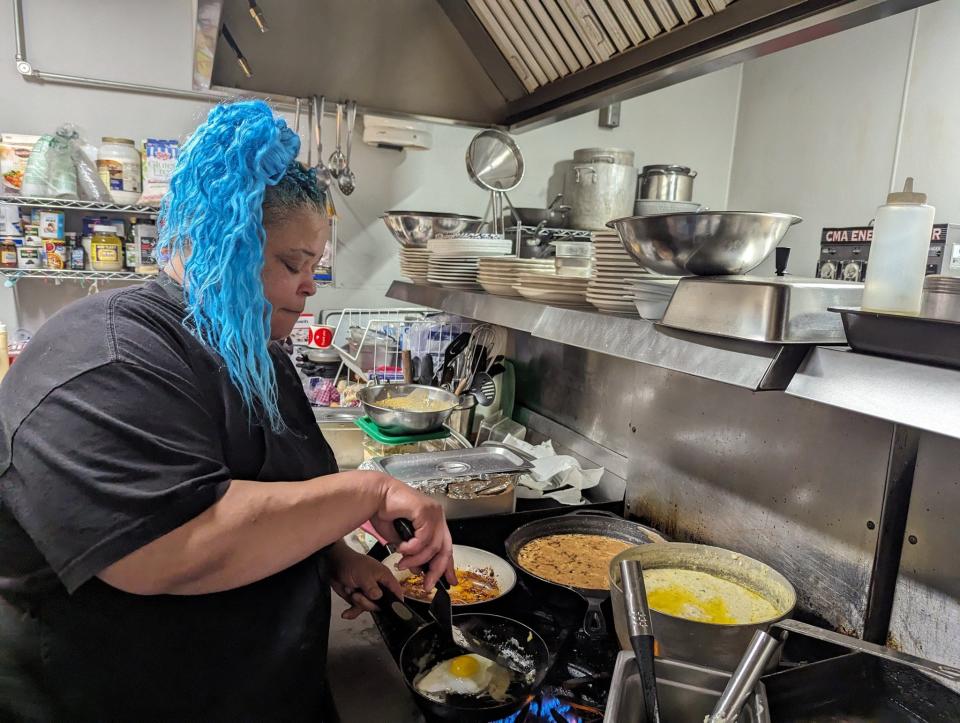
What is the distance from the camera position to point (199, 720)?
0.90m

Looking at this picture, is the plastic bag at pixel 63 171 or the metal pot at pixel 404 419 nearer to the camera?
the metal pot at pixel 404 419

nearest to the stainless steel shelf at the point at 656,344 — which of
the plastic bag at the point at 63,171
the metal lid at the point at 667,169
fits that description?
the plastic bag at the point at 63,171

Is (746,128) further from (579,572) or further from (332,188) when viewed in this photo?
(579,572)

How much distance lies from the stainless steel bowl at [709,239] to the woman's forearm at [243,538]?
61cm

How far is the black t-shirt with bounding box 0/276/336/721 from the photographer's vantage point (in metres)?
0.72

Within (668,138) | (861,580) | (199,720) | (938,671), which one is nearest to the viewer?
(938,671)

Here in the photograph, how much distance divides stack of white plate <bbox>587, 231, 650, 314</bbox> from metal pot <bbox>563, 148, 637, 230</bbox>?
2209 mm

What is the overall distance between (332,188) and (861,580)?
9.57ft

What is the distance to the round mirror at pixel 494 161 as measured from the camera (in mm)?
2451

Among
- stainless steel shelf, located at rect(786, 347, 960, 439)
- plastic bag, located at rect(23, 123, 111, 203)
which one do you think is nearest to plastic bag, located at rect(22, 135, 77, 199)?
plastic bag, located at rect(23, 123, 111, 203)

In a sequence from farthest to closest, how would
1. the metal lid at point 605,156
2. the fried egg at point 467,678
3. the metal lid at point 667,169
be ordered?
the metal lid at point 667,169
the metal lid at point 605,156
the fried egg at point 467,678

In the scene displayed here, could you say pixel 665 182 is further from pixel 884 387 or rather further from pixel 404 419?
pixel 884 387

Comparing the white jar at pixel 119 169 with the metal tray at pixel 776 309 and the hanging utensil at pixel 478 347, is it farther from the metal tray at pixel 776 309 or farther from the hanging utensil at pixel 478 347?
the metal tray at pixel 776 309

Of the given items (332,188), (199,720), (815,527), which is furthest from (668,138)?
(199,720)
